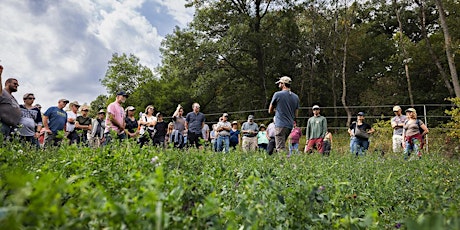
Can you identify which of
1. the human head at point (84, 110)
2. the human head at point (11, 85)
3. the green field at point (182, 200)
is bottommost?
the green field at point (182, 200)

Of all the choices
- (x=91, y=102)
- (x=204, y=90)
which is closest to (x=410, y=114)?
(x=204, y=90)

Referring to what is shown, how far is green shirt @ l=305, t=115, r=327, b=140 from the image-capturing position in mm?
9469

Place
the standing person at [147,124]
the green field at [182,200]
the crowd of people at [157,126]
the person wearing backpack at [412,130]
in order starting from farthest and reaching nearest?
the standing person at [147,124] < the person wearing backpack at [412,130] < the crowd of people at [157,126] < the green field at [182,200]

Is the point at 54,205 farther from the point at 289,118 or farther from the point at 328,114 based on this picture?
the point at 328,114

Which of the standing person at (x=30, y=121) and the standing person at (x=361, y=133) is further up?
the standing person at (x=30, y=121)

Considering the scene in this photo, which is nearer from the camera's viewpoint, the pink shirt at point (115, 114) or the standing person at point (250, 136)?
the pink shirt at point (115, 114)

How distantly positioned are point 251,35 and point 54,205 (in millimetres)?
27059

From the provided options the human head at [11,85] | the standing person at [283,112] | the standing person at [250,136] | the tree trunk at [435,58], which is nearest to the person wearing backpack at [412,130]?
the standing person at [283,112]

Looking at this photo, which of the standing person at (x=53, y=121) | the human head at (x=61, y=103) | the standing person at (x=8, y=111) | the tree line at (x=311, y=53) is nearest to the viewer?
the standing person at (x=8, y=111)

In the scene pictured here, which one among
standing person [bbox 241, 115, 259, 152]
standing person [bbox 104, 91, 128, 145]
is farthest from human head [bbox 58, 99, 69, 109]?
standing person [bbox 241, 115, 259, 152]

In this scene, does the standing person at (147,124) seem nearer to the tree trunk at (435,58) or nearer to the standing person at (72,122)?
the standing person at (72,122)

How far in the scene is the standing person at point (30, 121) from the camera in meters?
6.82

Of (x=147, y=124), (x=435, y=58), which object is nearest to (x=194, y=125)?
(x=147, y=124)

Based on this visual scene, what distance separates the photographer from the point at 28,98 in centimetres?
755
